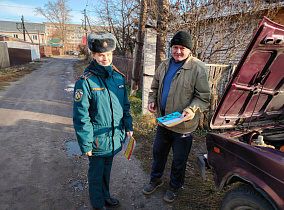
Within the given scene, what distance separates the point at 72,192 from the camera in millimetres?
2568

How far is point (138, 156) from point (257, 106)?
85.9 inches

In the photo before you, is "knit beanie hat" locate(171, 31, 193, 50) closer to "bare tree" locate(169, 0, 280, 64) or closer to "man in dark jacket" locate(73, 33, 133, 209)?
"man in dark jacket" locate(73, 33, 133, 209)

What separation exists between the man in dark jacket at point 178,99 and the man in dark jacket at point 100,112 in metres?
0.53

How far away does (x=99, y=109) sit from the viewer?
1891mm

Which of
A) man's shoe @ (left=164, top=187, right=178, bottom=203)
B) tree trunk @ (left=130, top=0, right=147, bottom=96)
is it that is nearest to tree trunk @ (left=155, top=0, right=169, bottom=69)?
tree trunk @ (left=130, top=0, right=147, bottom=96)

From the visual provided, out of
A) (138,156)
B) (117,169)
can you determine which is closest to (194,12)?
(138,156)

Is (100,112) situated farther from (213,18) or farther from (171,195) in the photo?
(213,18)

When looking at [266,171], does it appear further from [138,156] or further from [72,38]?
[72,38]

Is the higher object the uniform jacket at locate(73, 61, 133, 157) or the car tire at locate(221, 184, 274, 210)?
the uniform jacket at locate(73, 61, 133, 157)

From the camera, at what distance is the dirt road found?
2414mm

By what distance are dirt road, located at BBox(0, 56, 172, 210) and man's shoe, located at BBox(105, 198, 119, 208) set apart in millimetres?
105

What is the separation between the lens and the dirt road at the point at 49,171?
2.41 meters

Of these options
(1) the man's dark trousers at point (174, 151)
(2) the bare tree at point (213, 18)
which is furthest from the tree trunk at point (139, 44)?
(1) the man's dark trousers at point (174, 151)

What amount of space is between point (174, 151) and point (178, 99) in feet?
2.25
